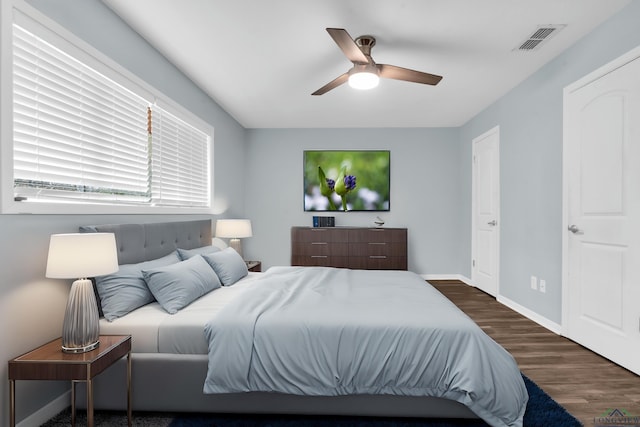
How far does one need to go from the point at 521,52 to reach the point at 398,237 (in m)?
2.89

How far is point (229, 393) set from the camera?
1.87 m

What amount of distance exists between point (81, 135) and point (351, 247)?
152 inches

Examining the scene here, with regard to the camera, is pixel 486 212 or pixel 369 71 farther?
pixel 486 212

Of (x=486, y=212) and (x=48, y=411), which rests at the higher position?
(x=486, y=212)

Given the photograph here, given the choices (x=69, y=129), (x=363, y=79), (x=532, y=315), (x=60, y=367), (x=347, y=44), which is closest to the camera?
(x=60, y=367)

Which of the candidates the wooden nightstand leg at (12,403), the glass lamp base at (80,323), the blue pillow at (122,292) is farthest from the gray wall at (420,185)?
the wooden nightstand leg at (12,403)

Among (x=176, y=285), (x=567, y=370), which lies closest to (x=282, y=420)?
(x=176, y=285)

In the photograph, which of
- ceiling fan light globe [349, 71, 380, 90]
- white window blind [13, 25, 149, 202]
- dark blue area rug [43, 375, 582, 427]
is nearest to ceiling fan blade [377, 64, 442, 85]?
ceiling fan light globe [349, 71, 380, 90]

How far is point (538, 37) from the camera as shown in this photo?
9.35 feet

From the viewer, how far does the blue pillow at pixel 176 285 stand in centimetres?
218

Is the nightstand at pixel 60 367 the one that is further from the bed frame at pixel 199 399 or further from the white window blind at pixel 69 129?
the white window blind at pixel 69 129

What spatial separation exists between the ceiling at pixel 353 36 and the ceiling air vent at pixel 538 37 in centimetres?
5

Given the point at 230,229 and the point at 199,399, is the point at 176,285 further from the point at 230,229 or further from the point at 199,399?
the point at 230,229

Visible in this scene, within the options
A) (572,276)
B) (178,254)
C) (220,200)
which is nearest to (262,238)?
(220,200)
